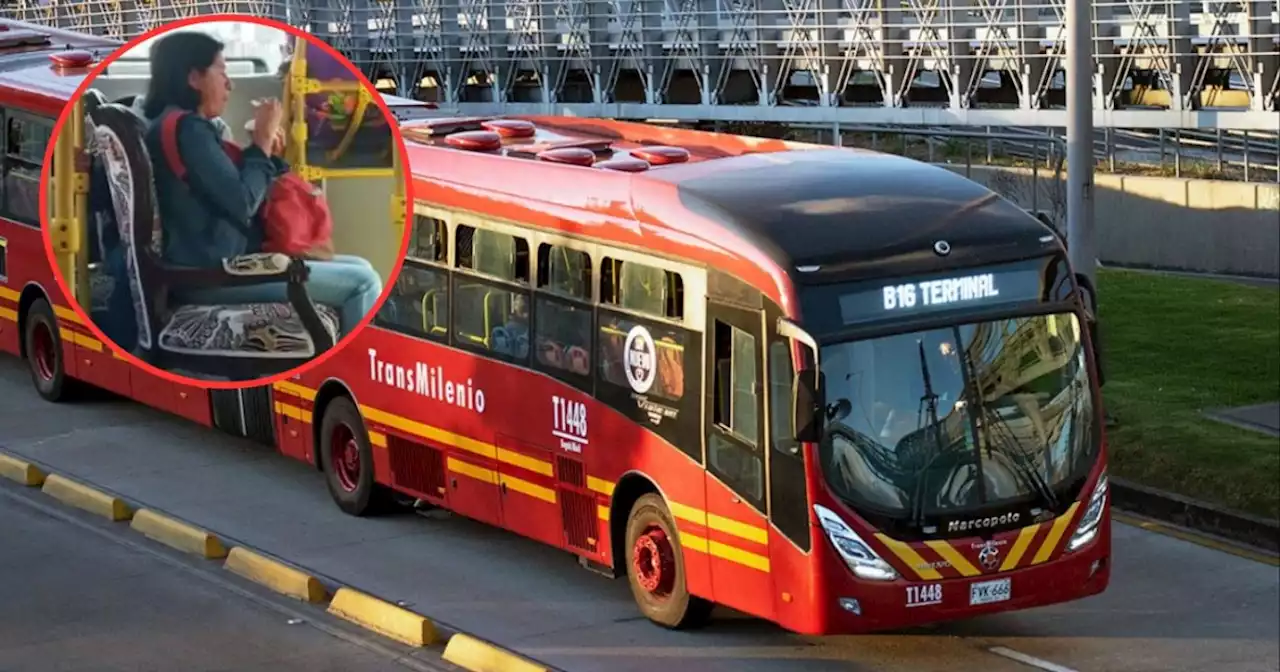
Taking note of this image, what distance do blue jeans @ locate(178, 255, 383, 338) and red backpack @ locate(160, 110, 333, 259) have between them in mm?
120

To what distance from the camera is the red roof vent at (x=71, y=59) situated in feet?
59.4

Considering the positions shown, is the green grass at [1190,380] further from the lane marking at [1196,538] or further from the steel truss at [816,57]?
the steel truss at [816,57]

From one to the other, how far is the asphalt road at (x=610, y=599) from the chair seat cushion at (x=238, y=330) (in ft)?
7.47

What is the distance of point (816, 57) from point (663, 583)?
16.7 metres

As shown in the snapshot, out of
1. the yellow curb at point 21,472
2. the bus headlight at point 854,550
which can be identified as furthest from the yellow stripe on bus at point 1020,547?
the yellow curb at point 21,472

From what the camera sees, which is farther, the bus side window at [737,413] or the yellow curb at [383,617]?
the yellow curb at [383,617]

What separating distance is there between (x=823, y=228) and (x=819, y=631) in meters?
2.09

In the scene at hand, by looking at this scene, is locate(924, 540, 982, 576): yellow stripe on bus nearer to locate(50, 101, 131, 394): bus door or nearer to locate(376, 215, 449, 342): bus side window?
locate(376, 215, 449, 342): bus side window

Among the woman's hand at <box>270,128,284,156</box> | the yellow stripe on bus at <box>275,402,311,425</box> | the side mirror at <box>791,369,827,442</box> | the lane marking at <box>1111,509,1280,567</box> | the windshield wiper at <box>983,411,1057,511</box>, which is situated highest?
the woman's hand at <box>270,128,284,156</box>

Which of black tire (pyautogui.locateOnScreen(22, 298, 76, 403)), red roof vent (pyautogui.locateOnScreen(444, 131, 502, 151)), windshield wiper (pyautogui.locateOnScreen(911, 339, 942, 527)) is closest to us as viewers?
windshield wiper (pyautogui.locateOnScreen(911, 339, 942, 527))

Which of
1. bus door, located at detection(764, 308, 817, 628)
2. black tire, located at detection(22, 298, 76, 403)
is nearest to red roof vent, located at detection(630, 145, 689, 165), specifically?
bus door, located at detection(764, 308, 817, 628)

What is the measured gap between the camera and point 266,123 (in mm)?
11094

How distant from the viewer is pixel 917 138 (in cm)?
2991

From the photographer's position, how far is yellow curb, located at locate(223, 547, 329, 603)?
13766 millimetres
